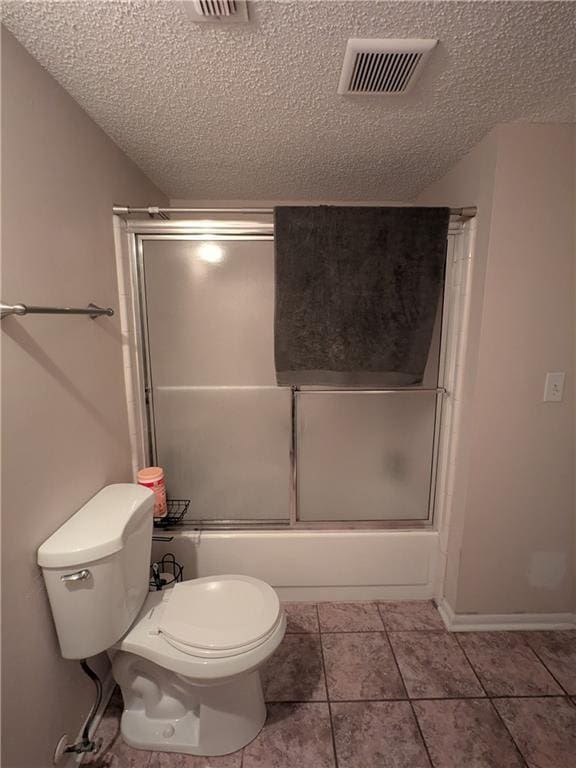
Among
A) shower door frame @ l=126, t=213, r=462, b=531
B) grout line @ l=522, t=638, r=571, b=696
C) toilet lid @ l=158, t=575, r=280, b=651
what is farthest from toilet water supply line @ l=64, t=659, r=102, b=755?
grout line @ l=522, t=638, r=571, b=696

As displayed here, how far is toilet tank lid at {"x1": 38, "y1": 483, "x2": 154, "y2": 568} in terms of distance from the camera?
0.95 meters

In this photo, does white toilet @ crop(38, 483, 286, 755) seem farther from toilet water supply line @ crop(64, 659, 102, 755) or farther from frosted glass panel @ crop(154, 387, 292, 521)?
frosted glass panel @ crop(154, 387, 292, 521)

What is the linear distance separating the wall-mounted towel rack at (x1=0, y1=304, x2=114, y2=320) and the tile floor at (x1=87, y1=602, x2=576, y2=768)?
139 cm

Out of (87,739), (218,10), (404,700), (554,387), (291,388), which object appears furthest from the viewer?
(291,388)

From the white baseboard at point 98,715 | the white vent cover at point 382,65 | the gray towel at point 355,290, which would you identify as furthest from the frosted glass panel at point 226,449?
the white vent cover at point 382,65

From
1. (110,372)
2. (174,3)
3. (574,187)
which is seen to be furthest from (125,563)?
(574,187)

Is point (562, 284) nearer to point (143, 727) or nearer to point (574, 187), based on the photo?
point (574, 187)

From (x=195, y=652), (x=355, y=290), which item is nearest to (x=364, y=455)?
(x=355, y=290)

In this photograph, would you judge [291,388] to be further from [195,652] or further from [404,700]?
[404,700]

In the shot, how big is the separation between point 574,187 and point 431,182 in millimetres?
680

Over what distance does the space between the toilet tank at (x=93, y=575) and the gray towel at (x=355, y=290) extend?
809 mm

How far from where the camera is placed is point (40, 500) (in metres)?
0.97

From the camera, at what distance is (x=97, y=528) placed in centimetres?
104

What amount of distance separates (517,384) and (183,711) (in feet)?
5.55
